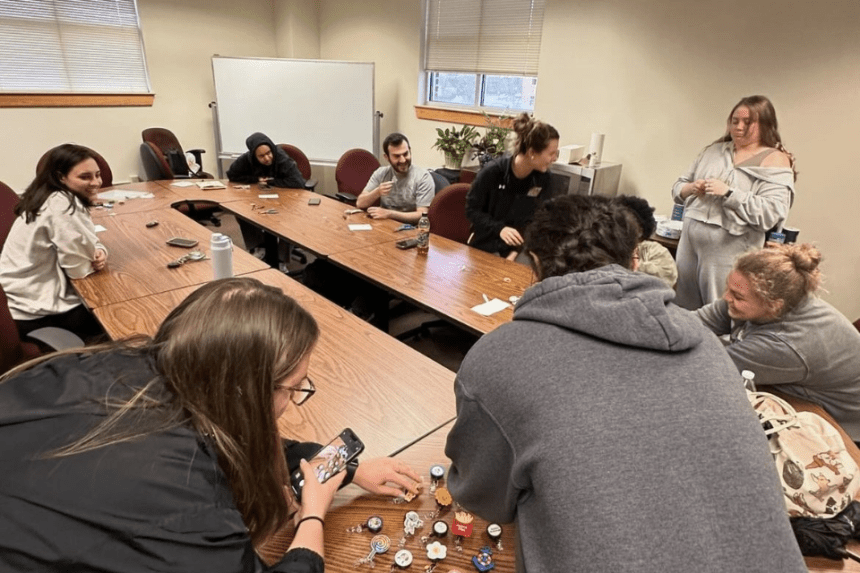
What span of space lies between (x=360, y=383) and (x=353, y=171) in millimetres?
3407

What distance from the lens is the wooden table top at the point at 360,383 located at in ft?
4.11

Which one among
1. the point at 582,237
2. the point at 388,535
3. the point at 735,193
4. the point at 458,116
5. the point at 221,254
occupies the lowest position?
the point at 388,535

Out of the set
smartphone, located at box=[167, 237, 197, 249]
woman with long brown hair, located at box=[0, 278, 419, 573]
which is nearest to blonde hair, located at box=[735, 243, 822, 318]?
woman with long brown hair, located at box=[0, 278, 419, 573]

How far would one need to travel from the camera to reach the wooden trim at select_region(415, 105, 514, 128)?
4.47 meters

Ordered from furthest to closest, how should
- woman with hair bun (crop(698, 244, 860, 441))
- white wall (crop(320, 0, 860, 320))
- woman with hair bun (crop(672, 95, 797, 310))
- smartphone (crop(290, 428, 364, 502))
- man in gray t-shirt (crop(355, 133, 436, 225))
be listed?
man in gray t-shirt (crop(355, 133, 436, 225))
white wall (crop(320, 0, 860, 320))
woman with hair bun (crop(672, 95, 797, 310))
woman with hair bun (crop(698, 244, 860, 441))
smartphone (crop(290, 428, 364, 502))

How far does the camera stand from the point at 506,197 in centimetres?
284

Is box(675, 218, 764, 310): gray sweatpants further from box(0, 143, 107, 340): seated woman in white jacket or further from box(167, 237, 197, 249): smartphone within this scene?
box(0, 143, 107, 340): seated woman in white jacket

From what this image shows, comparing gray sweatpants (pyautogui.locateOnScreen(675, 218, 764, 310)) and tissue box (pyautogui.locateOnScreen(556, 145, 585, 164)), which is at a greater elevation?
tissue box (pyautogui.locateOnScreen(556, 145, 585, 164))

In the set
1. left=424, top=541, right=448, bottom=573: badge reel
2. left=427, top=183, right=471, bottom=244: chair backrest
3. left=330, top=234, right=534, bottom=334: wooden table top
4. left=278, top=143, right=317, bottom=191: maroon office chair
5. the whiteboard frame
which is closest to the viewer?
left=424, top=541, right=448, bottom=573: badge reel

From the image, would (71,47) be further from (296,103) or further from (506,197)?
(506,197)

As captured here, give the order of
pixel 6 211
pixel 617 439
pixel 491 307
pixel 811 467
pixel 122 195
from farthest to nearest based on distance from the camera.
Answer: pixel 122 195 → pixel 6 211 → pixel 491 307 → pixel 811 467 → pixel 617 439

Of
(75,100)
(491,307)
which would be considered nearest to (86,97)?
(75,100)

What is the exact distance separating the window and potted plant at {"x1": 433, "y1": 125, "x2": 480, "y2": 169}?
428mm

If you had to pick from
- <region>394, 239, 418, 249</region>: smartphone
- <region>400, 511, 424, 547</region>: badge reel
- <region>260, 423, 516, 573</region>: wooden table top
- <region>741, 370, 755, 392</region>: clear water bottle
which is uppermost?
<region>741, 370, 755, 392</region>: clear water bottle
